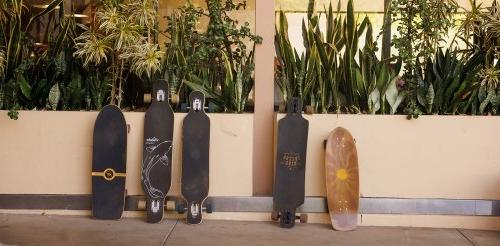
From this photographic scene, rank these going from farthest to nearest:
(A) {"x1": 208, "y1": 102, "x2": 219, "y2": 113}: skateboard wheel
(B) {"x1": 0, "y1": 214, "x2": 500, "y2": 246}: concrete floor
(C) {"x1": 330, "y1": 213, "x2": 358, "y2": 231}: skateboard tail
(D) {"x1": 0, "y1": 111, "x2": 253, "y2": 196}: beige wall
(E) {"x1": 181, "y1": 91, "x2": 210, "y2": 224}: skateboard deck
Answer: (A) {"x1": 208, "y1": 102, "x2": 219, "y2": 113}: skateboard wheel < (D) {"x1": 0, "y1": 111, "x2": 253, "y2": 196}: beige wall < (E) {"x1": 181, "y1": 91, "x2": 210, "y2": 224}: skateboard deck < (C) {"x1": 330, "y1": 213, "x2": 358, "y2": 231}: skateboard tail < (B) {"x1": 0, "y1": 214, "x2": 500, "y2": 246}: concrete floor

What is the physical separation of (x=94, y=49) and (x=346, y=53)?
6.58 ft

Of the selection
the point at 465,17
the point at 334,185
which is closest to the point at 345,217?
the point at 334,185

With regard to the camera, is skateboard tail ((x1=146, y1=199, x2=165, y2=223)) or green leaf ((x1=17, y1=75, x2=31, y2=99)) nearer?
skateboard tail ((x1=146, y1=199, x2=165, y2=223))

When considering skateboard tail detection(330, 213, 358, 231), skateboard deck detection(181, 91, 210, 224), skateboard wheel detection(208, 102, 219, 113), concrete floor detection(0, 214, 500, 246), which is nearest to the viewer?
concrete floor detection(0, 214, 500, 246)

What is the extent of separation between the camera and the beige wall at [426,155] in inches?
219

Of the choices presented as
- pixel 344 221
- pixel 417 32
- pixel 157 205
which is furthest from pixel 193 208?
pixel 417 32

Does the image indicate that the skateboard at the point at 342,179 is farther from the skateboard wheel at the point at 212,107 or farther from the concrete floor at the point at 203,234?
the skateboard wheel at the point at 212,107

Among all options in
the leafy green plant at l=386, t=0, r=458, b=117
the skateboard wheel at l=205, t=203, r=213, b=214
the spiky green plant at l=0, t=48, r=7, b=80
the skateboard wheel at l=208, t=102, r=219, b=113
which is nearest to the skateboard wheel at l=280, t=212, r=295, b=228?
the skateboard wheel at l=205, t=203, r=213, b=214

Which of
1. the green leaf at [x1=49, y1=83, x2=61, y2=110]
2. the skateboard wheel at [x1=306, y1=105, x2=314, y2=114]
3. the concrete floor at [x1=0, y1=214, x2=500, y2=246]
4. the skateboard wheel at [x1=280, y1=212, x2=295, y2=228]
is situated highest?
the green leaf at [x1=49, y1=83, x2=61, y2=110]

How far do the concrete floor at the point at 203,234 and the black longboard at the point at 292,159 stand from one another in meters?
0.22

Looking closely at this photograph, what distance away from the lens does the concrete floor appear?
5105 mm

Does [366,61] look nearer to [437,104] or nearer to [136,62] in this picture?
[437,104]

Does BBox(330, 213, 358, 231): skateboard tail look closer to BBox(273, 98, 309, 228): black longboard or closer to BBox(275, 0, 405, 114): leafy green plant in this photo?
BBox(273, 98, 309, 228): black longboard

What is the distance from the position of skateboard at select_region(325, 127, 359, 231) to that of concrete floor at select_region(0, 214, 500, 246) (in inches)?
4.7
